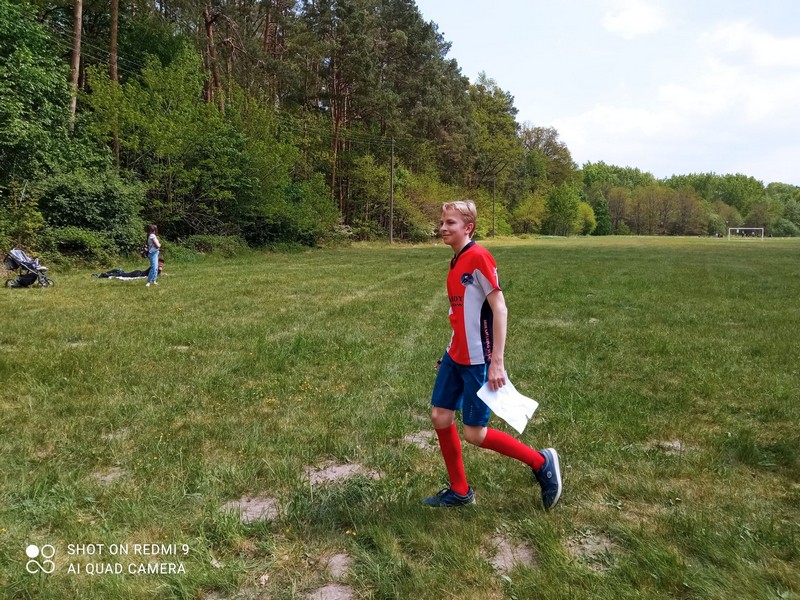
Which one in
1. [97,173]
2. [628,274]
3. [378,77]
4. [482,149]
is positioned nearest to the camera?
[628,274]

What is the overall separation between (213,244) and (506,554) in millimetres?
24843

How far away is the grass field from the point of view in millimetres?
2506

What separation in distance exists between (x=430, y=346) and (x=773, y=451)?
4346 millimetres

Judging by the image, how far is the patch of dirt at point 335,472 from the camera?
3621 mm

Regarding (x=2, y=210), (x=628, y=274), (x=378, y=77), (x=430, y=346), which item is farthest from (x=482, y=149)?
(x=430, y=346)

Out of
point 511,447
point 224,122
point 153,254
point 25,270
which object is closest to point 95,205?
point 25,270

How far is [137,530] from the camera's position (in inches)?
114

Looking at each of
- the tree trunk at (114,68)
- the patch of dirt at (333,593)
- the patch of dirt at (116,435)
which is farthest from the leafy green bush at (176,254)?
the patch of dirt at (333,593)

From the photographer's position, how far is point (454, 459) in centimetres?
325

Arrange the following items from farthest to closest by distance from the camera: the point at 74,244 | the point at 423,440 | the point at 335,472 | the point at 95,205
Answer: the point at 95,205 < the point at 74,244 < the point at 423,440 < the point at 335,472

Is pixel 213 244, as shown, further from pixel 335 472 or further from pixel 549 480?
pixel 549 480

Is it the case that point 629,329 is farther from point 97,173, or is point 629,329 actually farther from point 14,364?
point 97,173

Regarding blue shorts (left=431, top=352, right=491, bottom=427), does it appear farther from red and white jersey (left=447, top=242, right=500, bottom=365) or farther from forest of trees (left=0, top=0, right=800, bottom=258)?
forest of trees (left=0, top=0, right=800, bottom=258)

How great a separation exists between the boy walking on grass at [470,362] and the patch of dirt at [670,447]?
1380 millimetres
